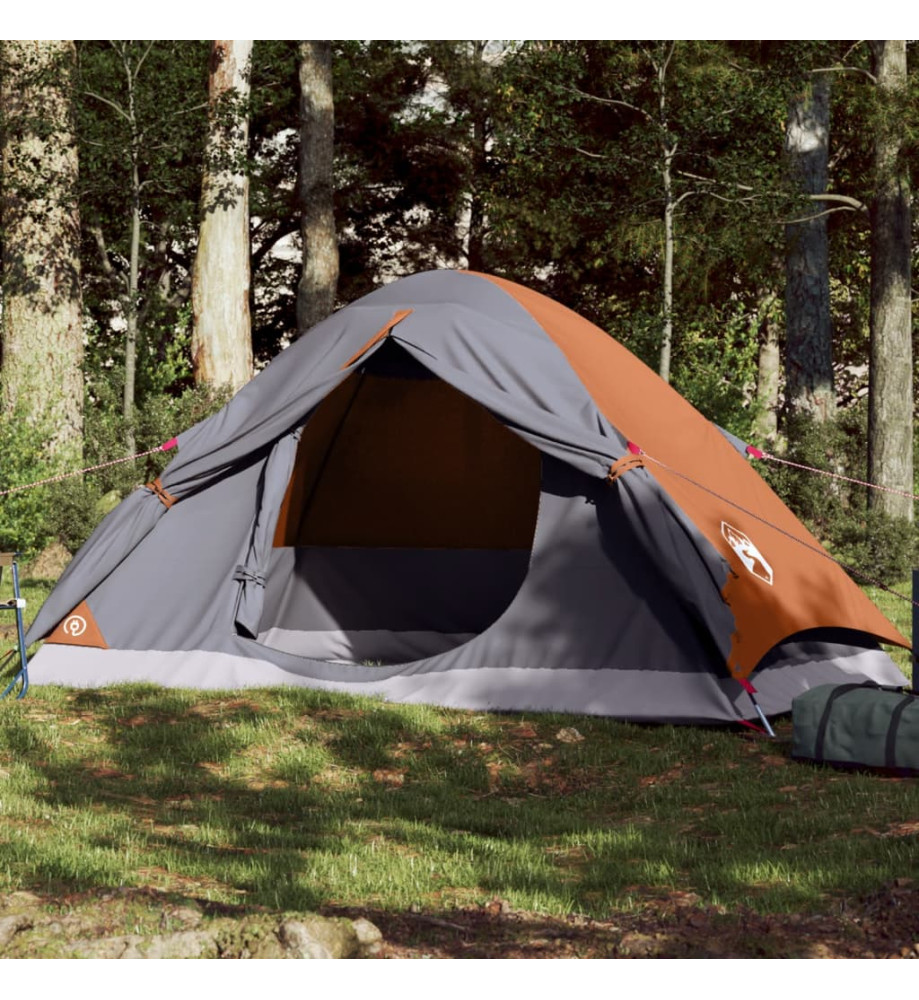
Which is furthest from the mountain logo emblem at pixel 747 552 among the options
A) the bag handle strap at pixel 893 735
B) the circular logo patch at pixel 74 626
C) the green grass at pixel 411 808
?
the circular logo patch at pixel 74 626

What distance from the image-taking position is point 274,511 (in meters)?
7.64

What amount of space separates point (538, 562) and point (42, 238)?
7858 mm

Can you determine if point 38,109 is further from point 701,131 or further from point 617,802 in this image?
point 617,802

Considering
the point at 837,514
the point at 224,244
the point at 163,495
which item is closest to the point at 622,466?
the point at 163,495

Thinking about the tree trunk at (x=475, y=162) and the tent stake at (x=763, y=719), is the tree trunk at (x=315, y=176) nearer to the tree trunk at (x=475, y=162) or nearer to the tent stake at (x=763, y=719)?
the tree trunk at (x=475, y=162)

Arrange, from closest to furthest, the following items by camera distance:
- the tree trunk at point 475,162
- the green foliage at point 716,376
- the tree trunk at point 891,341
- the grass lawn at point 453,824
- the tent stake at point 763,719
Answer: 1. the grass lawn at point 453,824
2. the tent stake at point 763,719
3. the tree trunk at point 891,341
4. the green foliage at point 716,376
5. the tree trunk at point 475,162

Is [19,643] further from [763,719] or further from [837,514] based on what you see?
[837,514]

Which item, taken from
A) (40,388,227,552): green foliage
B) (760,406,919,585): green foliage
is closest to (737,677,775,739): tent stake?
(760,406,919,585): green foliage

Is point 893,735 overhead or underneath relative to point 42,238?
underneath

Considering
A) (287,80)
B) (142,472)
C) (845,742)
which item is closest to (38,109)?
(142,472)

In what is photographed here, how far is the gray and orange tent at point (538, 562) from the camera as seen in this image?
6895mm

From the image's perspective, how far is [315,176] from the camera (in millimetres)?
16453

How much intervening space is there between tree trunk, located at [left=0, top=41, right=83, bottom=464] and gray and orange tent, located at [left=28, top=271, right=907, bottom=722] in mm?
4915

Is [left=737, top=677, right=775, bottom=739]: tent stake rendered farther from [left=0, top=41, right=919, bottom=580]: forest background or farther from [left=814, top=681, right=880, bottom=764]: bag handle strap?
[left=0, top=41, right=919, bottom=580]: forest background
